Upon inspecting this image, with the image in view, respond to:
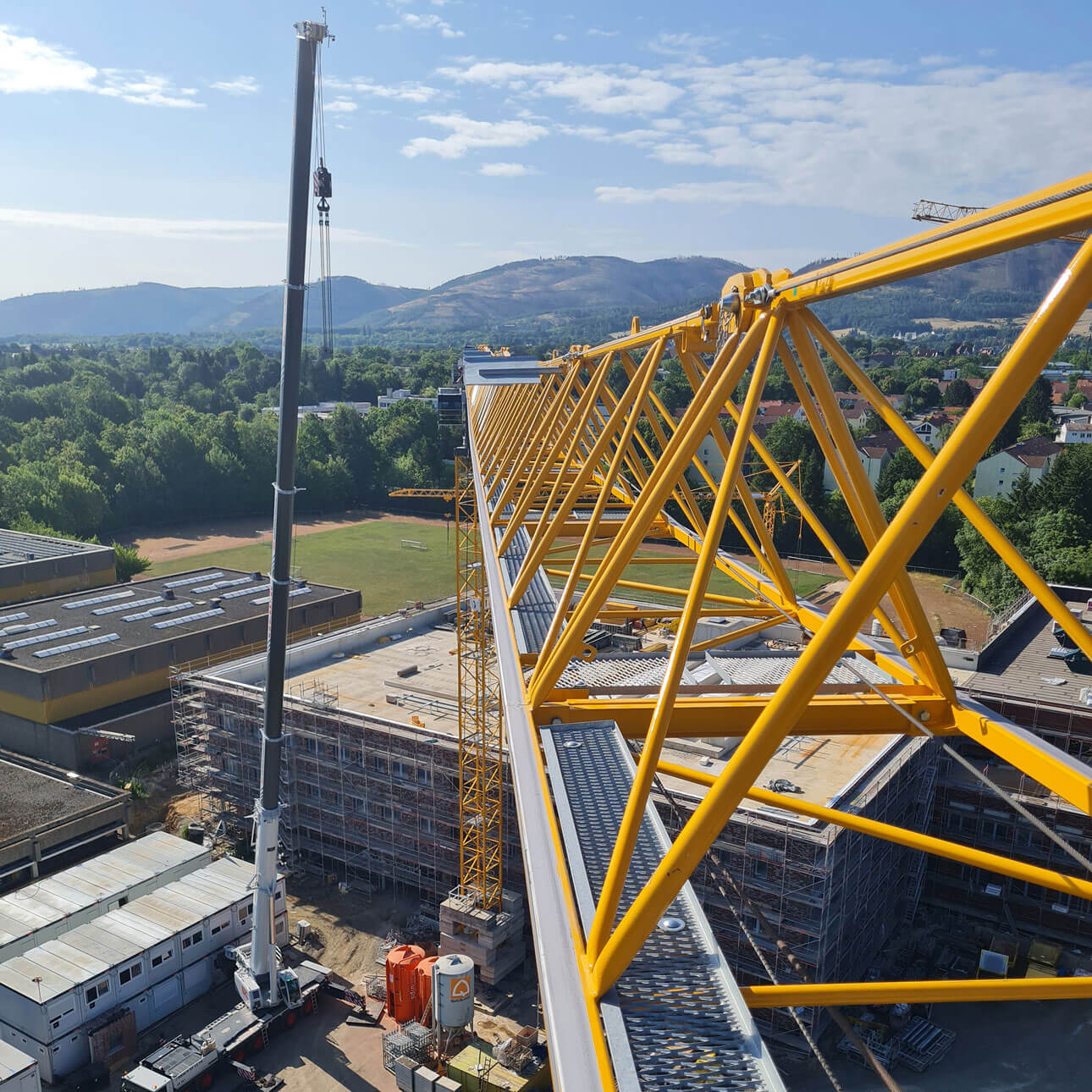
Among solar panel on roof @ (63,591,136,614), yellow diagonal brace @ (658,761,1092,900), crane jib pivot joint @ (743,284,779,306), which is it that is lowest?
solar panel on roof @ (63,591,136,614)

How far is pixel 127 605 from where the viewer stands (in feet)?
110

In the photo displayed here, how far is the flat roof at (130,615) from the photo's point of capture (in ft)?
94.2

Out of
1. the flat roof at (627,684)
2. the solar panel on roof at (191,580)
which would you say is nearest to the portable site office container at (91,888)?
the flat roof at (627,684)

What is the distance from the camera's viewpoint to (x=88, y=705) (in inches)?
1088

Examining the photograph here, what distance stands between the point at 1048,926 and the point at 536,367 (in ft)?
55.7

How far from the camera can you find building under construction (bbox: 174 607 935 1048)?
53.1 feet

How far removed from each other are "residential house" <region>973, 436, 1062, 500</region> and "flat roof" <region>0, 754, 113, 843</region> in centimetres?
4749

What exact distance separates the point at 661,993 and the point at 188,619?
30779mm

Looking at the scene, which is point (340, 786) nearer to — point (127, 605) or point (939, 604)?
point (127, 605)

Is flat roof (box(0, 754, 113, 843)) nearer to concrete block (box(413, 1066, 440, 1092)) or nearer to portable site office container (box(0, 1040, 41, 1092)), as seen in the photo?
portable site office container (box(0, 1040, 41, 1092))

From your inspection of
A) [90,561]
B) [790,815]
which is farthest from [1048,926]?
[90,561]

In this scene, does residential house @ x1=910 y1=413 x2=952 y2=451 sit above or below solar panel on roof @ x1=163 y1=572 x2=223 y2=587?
above

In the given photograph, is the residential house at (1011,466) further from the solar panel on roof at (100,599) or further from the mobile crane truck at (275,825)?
the mobile crane truck at (275,825)

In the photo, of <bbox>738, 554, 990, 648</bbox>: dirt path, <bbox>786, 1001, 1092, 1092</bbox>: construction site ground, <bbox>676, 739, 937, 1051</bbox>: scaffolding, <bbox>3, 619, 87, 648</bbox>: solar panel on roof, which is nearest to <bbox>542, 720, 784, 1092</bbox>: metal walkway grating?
<bbox>676, 739, 937, 1051</bbox>: scaffolding
